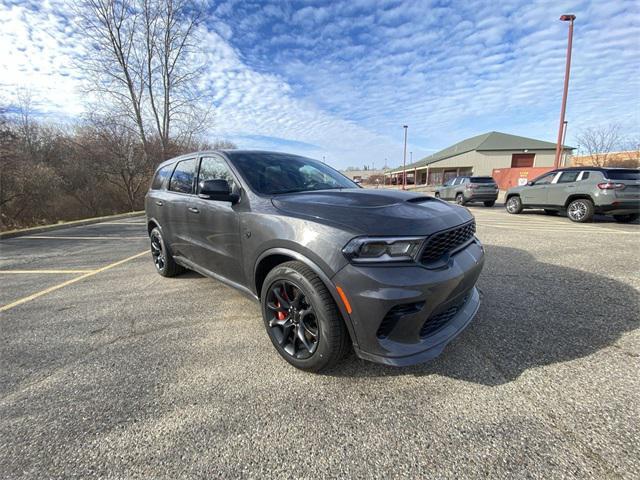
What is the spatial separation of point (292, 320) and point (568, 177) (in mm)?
10676

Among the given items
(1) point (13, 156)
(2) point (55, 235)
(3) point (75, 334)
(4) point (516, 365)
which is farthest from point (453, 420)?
(1) point (13, 156)

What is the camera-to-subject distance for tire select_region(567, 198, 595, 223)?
8.17m

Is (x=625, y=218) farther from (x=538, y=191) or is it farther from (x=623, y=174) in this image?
(x=538, y=191)

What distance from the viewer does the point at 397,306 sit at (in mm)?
1752

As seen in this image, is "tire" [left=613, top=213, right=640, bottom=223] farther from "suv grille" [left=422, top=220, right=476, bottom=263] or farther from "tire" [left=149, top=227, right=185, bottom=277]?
"tire" [left=149, top=227, right=185, bottom=277]

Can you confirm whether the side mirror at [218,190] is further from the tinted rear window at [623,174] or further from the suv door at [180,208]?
the tinted rear window at [623,174]

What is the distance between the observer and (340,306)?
6.18 feet

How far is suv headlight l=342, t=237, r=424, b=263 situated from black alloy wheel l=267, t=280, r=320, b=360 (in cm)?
52

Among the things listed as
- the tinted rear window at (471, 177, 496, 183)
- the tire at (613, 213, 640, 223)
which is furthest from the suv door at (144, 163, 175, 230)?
the tinted rear window at (471, 177, 496, 183)

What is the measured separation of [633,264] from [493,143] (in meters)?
47.4

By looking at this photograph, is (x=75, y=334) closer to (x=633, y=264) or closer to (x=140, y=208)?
(x=633, y=264)

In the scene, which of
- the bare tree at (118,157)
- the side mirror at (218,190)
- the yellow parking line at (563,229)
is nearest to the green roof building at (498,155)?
the yellow parking line at (563,229)

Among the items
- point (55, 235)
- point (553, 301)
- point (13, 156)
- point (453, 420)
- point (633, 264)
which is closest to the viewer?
point (453, 420)

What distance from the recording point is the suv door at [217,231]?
107 inches
